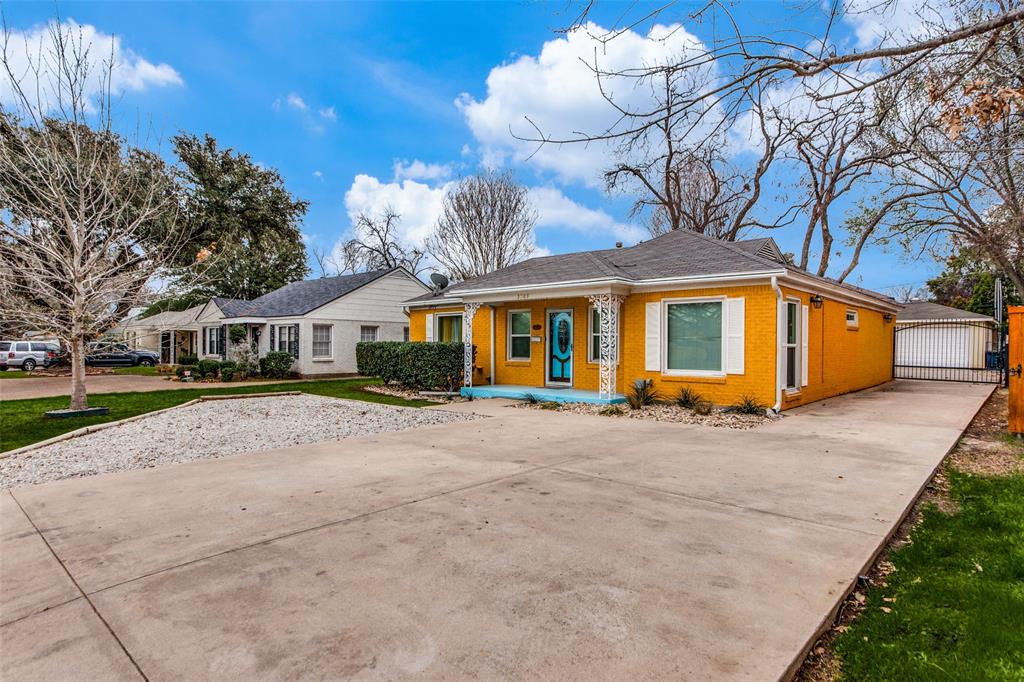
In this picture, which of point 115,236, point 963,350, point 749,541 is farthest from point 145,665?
point 963,350

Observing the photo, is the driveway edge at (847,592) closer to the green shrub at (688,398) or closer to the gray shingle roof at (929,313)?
the green shrub at (688,398)

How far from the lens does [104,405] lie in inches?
481

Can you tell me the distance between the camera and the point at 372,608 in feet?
9.08

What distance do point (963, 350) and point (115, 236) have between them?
31657 mm

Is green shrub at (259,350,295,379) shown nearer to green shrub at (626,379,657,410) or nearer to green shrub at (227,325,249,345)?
green shrub at (227,325,249,345)

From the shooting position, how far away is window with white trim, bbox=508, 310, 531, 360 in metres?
14.1

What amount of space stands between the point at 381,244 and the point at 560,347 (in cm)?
2640

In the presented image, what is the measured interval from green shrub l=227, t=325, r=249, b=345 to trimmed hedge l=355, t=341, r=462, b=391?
35.5 feet

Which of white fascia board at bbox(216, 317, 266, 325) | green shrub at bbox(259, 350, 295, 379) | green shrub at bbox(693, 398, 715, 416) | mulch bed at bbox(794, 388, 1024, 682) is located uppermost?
white fascia board at bbox(216, 317, 266, 325)

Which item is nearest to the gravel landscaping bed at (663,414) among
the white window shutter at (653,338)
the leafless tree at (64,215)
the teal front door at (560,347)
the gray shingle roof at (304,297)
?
the white window shutter at (653,338)

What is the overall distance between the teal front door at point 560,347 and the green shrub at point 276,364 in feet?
39.8

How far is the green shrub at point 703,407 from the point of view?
9.83 m

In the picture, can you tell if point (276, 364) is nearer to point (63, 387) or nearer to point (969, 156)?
point (63, 387)

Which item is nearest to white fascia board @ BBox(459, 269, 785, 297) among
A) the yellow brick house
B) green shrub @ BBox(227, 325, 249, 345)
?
the yellow brick house
